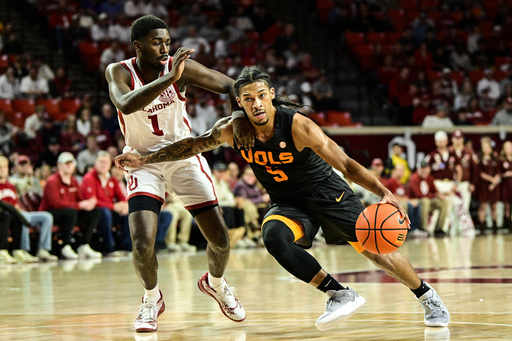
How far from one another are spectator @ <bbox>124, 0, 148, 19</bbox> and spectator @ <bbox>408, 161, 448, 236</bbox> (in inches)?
264

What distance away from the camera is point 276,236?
4.93m

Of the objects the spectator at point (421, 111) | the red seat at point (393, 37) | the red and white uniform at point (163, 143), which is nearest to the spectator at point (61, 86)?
the spectator at point (421, 111)

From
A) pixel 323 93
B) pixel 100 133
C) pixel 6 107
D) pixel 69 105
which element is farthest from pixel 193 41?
pixel 6 107

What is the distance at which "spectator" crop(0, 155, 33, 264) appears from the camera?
35.7ft

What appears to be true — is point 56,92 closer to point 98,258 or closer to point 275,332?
→ point 98,258

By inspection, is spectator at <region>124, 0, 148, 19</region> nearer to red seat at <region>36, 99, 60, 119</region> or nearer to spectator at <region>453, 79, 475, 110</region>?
red seat at <region>36, 99, 60, 119</region>

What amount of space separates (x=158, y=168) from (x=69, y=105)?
386 inches

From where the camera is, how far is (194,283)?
816 cm

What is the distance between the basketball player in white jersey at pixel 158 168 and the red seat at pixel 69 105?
9.62 m

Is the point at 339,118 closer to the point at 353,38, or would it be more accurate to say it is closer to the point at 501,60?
the point at 353,38

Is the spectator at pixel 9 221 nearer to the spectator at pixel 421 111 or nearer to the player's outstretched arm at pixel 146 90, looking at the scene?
the player's outstretched arm at pixel 146 90

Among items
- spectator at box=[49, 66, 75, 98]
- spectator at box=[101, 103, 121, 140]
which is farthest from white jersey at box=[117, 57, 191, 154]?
spectator at box=[49, 66, 75, 98]

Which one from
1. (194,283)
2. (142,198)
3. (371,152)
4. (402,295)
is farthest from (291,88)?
(142,198)

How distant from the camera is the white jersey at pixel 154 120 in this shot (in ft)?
18.6
